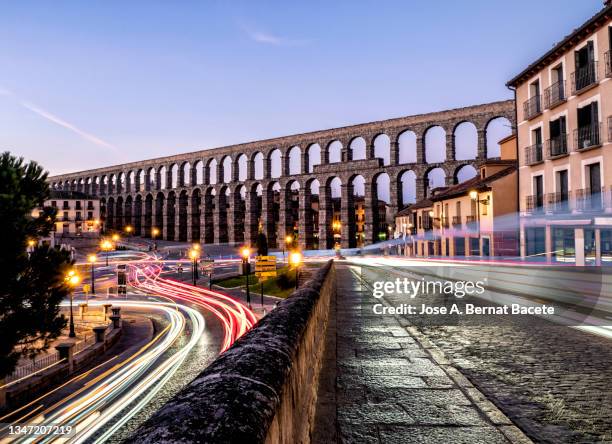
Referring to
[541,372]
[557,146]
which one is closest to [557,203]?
[557,146]

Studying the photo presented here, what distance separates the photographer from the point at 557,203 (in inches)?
926

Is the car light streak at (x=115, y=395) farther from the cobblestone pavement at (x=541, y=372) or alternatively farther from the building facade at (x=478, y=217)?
the building facade at (x=478, y=217)

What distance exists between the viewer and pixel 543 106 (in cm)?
2503

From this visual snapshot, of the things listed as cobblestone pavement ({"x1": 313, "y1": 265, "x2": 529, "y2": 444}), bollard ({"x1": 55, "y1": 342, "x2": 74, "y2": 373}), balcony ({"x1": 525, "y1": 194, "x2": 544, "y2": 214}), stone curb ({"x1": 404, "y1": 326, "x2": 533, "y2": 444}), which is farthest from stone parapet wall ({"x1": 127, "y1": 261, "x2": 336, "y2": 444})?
balcony ({"x1": 525, "y1": 194, "x2": 544, "y2": 214})

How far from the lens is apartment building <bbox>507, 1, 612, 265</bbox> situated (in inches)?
794

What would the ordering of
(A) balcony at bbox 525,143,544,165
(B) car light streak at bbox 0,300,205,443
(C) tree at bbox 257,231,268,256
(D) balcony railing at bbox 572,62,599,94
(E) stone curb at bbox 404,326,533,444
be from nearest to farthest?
(E) stone curb at bbox 404,326,533,444
(B) car light streak at bbox 0,300,205,443
(D) balcony railing at bbox 572,62,599,94
(A) balcony at bbox 525,143,544,165
(C) tree at bbox 257,231,268,256

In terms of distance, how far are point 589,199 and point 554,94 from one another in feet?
22.0

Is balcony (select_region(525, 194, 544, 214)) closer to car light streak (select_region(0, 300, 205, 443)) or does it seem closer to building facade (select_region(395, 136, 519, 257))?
building facade (select_region(395, 136, 519, 257))

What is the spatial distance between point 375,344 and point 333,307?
14.7ft

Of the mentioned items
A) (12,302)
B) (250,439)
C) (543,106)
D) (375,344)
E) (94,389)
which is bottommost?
(94,389)

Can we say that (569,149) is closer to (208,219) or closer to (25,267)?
(25,267)

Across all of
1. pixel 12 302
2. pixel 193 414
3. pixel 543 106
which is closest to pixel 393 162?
pixel 543 106

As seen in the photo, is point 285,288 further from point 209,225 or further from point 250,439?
point 209,225

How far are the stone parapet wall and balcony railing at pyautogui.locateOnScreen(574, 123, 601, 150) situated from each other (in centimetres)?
2306
